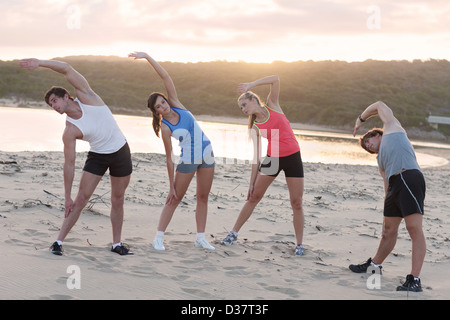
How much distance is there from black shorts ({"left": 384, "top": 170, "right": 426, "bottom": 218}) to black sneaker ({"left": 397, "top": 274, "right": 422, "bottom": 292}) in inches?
22.2

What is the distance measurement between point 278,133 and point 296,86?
5173 centimetres

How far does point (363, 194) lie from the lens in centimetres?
941

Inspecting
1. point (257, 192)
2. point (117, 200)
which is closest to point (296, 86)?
point (257, 192)

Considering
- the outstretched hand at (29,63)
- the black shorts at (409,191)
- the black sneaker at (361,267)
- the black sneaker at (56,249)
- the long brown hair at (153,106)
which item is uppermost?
the outstretched hand at (29,63)

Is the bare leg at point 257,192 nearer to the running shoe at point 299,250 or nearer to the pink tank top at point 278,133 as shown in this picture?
the pink tank top at point 278,133

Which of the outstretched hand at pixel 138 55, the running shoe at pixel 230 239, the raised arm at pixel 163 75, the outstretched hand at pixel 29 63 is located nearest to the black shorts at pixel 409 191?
the running shoe at pixel 230 239

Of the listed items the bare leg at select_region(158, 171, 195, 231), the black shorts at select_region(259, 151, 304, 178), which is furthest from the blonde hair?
the bare leg at select_region(158, 171, 195, 231)

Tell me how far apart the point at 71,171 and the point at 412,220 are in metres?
2.99

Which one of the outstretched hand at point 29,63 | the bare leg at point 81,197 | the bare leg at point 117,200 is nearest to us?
the outstretched hand at point 29,63

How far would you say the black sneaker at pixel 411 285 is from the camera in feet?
14.7

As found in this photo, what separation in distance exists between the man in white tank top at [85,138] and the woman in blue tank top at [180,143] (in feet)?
1.40

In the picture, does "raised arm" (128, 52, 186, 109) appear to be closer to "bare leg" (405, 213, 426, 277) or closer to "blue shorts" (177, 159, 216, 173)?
"blue shorts" (177, 159, 216, 173)

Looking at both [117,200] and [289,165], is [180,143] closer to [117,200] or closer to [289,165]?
[117,200]
